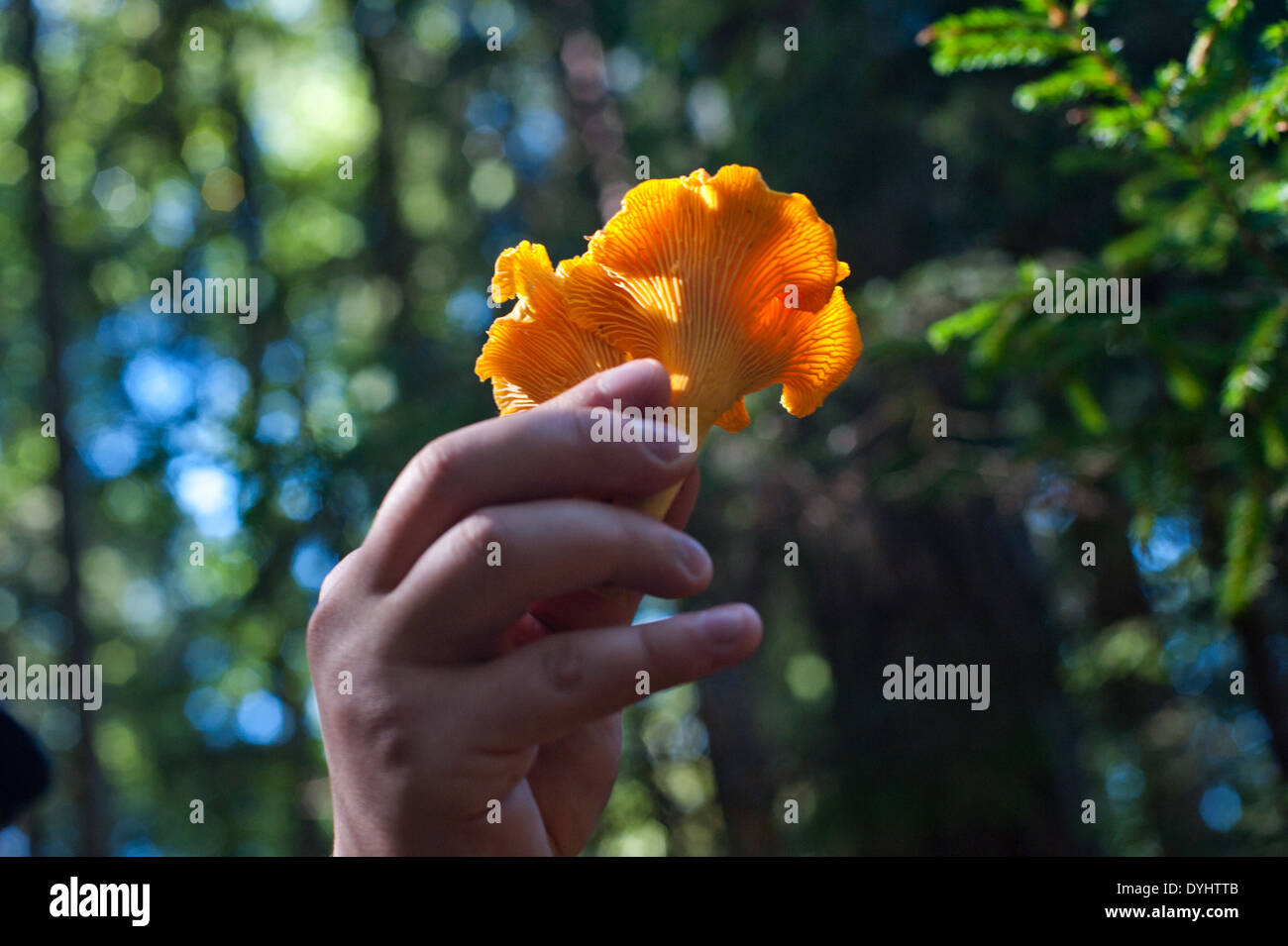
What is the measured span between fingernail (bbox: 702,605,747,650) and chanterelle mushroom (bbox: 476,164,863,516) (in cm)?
33

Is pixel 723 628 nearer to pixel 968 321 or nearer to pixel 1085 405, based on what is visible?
pixel 968 321

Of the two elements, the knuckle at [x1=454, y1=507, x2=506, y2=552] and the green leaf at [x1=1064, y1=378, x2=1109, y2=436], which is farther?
the green leaf at [x1=1064, y1=378, x2=1109, y2=436]

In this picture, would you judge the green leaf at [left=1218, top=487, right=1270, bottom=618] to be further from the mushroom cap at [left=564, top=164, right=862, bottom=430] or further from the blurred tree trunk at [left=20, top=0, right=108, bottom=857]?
the blurred tree trunk at [left=20, top=0, right=108, bottom=857]

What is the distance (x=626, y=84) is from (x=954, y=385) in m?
5.95

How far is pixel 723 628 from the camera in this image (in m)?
1.11

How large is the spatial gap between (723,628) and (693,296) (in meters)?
0.57

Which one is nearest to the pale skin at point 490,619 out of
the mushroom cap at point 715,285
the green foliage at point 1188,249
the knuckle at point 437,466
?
the knuckle at point 437,466

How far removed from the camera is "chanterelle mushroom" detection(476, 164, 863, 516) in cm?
134

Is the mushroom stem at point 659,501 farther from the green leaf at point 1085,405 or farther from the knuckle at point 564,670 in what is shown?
the green leaf at point 1085,405

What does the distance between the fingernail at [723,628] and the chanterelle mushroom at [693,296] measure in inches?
13.0

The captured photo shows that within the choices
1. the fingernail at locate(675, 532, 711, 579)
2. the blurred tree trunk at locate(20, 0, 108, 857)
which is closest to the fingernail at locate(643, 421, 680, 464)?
→ the fingernail at locate(675, 532, 711, 579)

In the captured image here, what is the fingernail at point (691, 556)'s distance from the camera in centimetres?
112

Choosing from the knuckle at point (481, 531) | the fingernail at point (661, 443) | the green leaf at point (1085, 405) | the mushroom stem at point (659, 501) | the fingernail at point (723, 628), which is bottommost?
the fingernail at point (723, 628)

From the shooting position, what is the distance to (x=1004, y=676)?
18.3 ft
